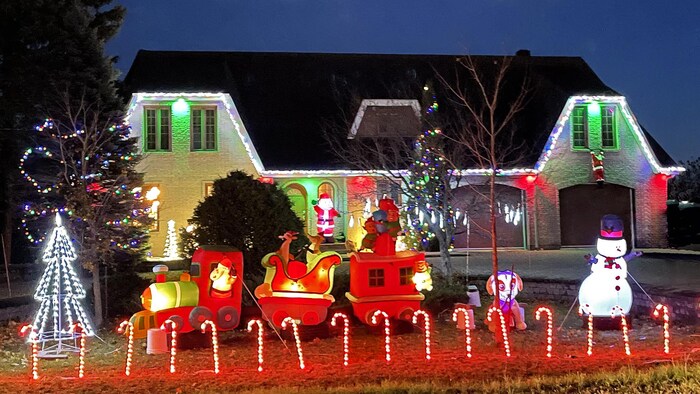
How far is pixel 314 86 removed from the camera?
25.4 meters

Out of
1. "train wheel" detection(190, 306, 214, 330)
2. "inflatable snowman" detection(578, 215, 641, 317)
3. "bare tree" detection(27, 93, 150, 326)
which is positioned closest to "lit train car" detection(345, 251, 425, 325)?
"train wheel" detection(190, 306, 214, 330)

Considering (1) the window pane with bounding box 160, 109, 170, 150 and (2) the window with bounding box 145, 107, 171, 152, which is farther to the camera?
(1) the window pane with bounding box 160, 109, 170, 150

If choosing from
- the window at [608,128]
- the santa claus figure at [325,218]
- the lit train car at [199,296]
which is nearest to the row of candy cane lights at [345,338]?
the lit train car at [199,296]

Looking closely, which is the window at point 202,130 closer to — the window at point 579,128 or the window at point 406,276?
the window at point 579,128

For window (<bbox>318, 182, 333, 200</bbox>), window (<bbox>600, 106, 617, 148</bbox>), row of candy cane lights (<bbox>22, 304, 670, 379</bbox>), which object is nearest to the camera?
row of candy cane lights (<bbox>22, 304, 670, 379</bbox>)

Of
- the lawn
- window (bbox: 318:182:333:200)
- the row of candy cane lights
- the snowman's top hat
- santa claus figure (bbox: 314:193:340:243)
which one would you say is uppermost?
window (bbox: 318:182:333:200)

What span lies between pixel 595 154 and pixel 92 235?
17726 mm

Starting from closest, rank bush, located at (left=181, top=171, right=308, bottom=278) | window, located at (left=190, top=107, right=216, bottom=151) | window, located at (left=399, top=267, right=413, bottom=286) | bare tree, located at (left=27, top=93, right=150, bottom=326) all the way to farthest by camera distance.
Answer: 1. window, located at (left=399, top=267, right=413, bottom=286)
2. bare tree, located at (left=27, top=93, right=150, bottom=326)
3. bush, located at (left=181, top=171, right=308, bottom=278)
4. window, located at (left=190, top=107, right=216, bottom=151)

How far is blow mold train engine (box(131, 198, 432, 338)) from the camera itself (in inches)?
395

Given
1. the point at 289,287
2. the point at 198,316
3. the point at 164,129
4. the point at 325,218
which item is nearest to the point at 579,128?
the point at 325,218

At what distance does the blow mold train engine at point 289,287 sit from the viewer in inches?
395

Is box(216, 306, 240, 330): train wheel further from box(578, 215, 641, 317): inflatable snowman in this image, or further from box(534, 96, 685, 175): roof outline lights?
box(534, 96, 685, 175): roof outline lights

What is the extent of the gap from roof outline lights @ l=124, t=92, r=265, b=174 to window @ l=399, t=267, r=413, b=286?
39.7ft

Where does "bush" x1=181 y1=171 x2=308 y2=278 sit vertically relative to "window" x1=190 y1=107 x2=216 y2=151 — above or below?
below
